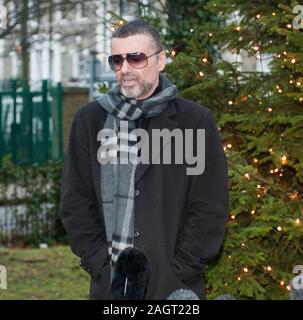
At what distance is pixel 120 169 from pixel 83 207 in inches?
9.6

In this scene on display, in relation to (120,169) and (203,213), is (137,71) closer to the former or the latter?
(120,169)

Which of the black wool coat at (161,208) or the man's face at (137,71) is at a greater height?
the man's face at (137,71)

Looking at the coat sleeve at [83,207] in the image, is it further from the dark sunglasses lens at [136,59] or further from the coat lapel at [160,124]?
the dark sunglasses lens at [136,59]

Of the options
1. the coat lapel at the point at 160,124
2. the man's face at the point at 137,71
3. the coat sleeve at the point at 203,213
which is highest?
the man's face at the point at 137,71

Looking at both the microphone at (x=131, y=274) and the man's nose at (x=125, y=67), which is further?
the man's nose at (x=125, y=67)

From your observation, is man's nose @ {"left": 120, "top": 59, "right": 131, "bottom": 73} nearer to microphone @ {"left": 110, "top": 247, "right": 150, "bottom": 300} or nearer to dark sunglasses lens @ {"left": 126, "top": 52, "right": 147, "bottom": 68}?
dark sunglasses lens @ {"left": 126, "top": 52, "right": 147, "bottom": 68}

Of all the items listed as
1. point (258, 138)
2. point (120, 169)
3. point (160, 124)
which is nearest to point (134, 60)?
point (160, 124)

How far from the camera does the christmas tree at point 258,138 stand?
232 inches

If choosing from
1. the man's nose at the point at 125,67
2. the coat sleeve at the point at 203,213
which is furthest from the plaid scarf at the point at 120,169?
the coat sleeve at the point at 203,213

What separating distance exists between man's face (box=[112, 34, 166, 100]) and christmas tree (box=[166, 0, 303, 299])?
1.88 metres

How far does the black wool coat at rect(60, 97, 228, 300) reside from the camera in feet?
13.1

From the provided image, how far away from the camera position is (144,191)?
158 inches

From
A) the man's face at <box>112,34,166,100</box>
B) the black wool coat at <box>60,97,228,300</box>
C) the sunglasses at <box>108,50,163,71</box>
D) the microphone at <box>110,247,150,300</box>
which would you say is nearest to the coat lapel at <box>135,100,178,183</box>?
the black wool coat at <box>60,97,228,300</box>

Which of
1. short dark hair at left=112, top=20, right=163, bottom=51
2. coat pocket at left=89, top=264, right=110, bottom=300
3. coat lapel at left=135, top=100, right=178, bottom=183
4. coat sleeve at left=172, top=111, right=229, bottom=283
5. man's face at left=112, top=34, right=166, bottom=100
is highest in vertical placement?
short dark hair at left=112, top=20, right=163, bottom=51
